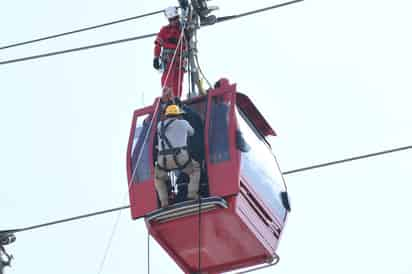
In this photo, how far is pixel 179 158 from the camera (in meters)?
22.0

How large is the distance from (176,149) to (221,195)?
2.53 feet

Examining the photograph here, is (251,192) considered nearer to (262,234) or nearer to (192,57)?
(262,234)

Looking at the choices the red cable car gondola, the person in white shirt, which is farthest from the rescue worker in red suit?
the person in white shirt

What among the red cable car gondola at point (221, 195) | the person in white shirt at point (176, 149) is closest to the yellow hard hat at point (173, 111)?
the person in white shirt at point (176, 149)

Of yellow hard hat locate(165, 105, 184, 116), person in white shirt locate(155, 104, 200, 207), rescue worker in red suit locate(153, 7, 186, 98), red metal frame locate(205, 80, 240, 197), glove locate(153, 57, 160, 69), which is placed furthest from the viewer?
glove locate(153, 57, 160, 69)

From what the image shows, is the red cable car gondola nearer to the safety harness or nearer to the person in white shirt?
the person in white shirt

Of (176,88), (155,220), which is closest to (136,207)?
(155,220)

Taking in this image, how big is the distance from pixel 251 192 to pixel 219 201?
2.22ft

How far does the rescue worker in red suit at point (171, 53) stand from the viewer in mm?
23484

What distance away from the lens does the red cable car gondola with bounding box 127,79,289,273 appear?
868 inches

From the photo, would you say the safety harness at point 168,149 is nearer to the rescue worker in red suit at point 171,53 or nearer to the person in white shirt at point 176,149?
the person in white shirt at point 176,149

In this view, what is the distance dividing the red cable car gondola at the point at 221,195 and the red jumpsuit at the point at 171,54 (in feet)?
2.47

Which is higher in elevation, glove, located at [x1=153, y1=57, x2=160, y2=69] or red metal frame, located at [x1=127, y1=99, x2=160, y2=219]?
glove, located at [x1=153, y1=57, x2=160, y2=69]

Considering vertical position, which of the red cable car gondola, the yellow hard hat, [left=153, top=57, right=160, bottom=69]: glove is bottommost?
the red cable car gondola
